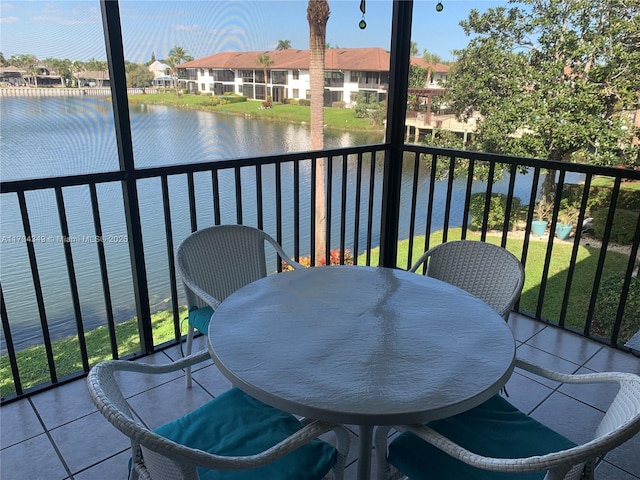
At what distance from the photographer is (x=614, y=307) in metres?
6.12

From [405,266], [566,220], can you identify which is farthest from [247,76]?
[566,220]

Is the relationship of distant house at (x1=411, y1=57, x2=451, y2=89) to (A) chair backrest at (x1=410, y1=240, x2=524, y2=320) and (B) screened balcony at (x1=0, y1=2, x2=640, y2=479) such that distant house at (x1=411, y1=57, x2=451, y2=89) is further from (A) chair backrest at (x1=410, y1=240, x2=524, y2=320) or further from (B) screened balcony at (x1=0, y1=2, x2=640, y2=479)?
(A) chair backrest at (x1=410, y1=240, x2=524, y2=320)

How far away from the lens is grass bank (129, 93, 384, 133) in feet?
8.96

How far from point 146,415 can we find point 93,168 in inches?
48.0

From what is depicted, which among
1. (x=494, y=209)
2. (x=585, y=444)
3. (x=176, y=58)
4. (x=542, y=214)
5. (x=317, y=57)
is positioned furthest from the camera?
(x=494, y=209)

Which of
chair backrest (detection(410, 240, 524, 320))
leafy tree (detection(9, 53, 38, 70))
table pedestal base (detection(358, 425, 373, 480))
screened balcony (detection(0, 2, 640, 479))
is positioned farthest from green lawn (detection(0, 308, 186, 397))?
table pedestal base (detection(358, 425, 373, 480))

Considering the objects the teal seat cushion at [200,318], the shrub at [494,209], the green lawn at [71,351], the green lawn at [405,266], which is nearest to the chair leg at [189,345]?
the teal seat cushion at [200,318]

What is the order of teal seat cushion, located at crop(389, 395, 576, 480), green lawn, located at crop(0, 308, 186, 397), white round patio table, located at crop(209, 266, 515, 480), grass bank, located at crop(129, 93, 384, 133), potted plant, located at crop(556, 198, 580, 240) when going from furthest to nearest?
potted plant, located at crop(556, 198, 580, 240) → green lawn, located at crop(0, 308, 186, 397) → grass bank, located at crop(129, 93, 384, 133) → teal seat cushion, located at crop(389, 395, 576, 480) → white round patio table, located at crop(209, 266, 515, 480)

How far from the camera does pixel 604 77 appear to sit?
7.91 metres

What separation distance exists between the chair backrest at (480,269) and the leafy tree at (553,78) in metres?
7.20

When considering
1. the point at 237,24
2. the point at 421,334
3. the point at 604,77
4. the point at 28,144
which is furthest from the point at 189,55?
the point at 604,77

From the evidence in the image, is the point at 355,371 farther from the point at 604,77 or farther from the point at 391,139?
Result: the point at 604,77

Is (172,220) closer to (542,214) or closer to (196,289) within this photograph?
(196,289)

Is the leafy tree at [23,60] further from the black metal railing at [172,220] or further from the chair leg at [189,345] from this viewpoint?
the chair leg at [189,345]
